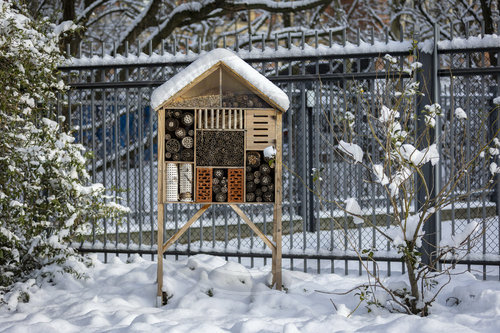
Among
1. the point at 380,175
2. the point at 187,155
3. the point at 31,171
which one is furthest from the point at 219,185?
the point at 31,171

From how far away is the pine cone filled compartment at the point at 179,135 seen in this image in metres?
5.15

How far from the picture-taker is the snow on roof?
4.96m

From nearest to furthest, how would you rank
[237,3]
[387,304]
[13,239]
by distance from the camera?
[387,304], [13,239], [237,3]

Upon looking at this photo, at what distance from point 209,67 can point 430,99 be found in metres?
2.49

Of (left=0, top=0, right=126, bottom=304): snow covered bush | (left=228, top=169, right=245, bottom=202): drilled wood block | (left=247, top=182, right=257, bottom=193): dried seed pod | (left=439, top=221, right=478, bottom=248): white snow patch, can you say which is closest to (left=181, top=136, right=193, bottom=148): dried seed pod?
(left=228, top=169, right=245, bottom=202): drilled wood block

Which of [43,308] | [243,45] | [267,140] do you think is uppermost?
[243,45]

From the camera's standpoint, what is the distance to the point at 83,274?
19.2 ft

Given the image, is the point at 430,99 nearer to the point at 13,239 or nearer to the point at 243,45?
the point at 13,239

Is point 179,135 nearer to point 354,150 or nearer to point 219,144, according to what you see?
point 219,144

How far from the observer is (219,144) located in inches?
204

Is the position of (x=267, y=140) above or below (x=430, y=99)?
below

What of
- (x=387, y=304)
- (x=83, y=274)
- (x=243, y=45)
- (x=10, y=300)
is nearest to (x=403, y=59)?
(x=387, y=304)

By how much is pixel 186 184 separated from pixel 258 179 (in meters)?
0.66

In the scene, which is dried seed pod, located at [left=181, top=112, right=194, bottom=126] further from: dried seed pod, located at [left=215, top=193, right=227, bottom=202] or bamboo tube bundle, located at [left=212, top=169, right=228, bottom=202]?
dried seed pod, located at [left=215, top=193, right=227, bottom=202]
